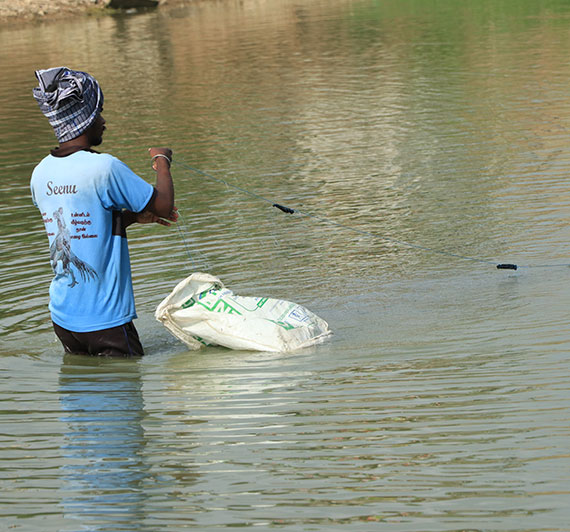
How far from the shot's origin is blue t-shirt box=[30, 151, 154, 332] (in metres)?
5.23

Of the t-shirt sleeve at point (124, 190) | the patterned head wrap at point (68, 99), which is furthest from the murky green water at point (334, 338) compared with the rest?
the patterned head wrap at point (68, 99)

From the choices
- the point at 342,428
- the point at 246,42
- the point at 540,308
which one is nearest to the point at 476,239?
the point at 540,308

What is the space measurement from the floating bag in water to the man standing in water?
39 centimetres

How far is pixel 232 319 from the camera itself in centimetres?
575

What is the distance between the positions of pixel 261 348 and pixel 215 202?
15.1ft

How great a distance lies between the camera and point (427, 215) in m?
8.93

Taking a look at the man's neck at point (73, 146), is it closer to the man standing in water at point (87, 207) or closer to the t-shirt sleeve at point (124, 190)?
the man standing in water at point (87, 207)

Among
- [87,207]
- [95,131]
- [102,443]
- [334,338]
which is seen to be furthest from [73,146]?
[334,338]

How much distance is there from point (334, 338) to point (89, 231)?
1.62m

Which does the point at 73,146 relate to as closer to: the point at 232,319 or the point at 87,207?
the point at 87,207

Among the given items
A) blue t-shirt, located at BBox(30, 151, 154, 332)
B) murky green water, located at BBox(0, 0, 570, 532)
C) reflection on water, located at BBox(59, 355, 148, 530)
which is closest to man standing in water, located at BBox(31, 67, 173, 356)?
blue t-shirt, located at BBox(30, 151, 154, 332)

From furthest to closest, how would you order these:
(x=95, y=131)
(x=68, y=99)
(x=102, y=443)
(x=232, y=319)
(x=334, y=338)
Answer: (x=334, y=338) → (x=232, y=319) → (x=95, y=131) → (x=68, y=99) → (x=102, y=443)

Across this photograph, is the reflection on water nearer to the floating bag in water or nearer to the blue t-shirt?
the blue t-shirt

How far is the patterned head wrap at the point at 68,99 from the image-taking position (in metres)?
5.20
